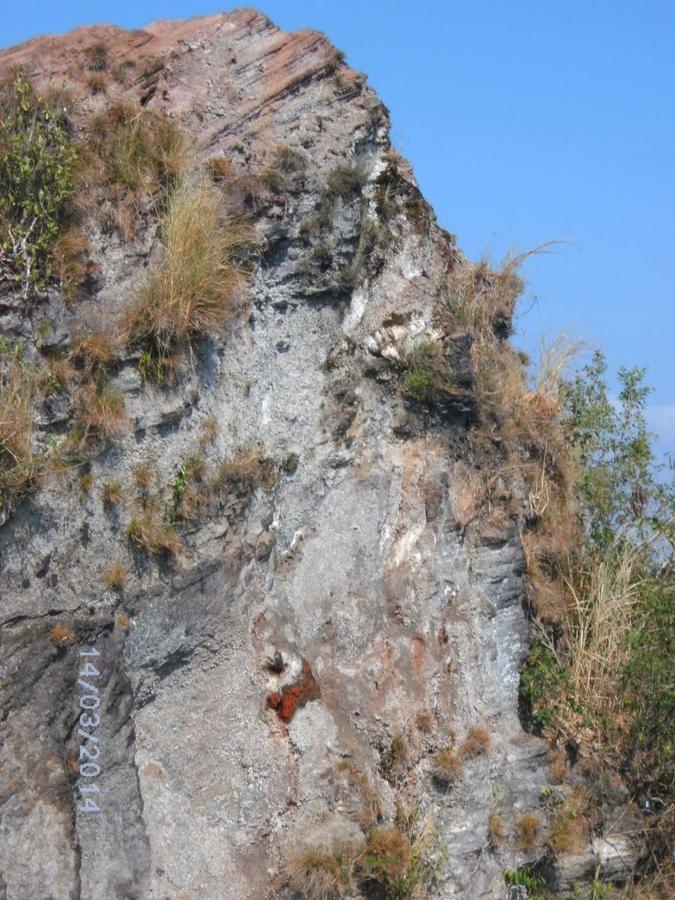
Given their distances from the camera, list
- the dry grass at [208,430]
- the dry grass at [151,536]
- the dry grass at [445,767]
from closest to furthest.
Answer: the dry grass at [151,536] < the dry grass at [445,767] < the dry grass at [208,430]

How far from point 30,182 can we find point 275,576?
3078 mm

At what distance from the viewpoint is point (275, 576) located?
261 inches

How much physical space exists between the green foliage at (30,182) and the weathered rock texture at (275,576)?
0.30 m

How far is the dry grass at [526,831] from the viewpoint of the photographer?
22.5 feet

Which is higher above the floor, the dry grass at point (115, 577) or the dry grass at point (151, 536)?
the dry grass at point (151, 536)

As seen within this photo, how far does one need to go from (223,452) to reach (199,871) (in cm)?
254

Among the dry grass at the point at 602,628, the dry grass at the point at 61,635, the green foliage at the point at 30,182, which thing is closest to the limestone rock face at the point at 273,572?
the dry grass at the point at 61,635

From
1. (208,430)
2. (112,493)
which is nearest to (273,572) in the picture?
(208,430)

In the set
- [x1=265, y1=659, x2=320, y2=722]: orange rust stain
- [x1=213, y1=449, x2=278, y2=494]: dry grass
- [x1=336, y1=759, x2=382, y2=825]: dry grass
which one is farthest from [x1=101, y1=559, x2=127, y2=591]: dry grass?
[x1=336, y1=759, x2=382, y2=825]: dry grass

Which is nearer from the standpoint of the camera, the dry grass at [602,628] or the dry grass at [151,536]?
the dry grass at [151,536]

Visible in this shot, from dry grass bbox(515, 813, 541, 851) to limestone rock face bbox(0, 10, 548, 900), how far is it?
41 mm

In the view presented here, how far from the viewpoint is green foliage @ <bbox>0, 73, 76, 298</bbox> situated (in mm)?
6574

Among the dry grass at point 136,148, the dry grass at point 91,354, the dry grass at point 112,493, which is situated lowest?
the dry grass at point 112,493

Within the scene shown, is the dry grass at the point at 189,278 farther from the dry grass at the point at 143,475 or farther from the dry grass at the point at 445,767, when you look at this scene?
the dry grass at the point at 445,767
